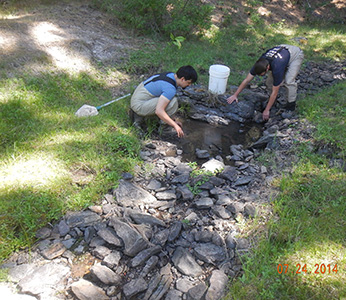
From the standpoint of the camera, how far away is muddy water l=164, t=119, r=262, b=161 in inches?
166

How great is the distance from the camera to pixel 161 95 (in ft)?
12.3

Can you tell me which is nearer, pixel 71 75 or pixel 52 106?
pixel 52 106

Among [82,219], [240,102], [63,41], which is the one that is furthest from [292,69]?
[63,41]

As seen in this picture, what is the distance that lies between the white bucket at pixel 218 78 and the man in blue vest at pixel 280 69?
0.27m

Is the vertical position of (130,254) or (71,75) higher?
(71,75)

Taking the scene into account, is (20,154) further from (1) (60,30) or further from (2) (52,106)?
(1) (60,30)

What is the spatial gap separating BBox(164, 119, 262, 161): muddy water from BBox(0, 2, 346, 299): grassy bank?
0.79 meters

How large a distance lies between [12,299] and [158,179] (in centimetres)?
184

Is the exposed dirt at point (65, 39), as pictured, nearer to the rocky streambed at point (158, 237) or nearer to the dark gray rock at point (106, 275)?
the rocky streambed at point (158, 237)

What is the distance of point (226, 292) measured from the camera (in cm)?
219

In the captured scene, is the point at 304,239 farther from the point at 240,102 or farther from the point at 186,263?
the point at 240,102

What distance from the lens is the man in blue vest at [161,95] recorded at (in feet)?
12.3

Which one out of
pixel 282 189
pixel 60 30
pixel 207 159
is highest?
pixel 60 30

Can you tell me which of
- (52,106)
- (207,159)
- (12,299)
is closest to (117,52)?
(52,106)
